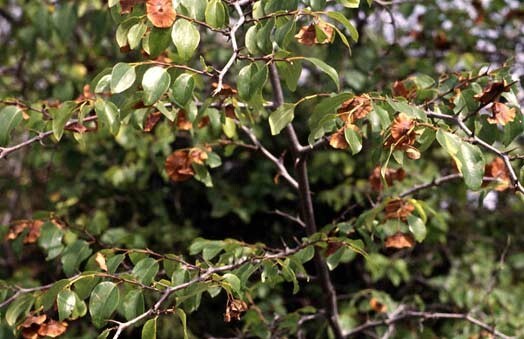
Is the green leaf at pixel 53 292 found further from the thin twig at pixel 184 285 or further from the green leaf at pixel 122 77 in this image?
the green leaf at pixel 122 77

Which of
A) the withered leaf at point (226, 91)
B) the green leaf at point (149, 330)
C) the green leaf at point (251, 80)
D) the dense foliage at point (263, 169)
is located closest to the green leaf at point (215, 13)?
the dense foliage at point (263, 169)

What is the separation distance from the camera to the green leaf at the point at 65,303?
4.60 feet

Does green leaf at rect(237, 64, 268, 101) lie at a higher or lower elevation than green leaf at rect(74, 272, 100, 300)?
higher

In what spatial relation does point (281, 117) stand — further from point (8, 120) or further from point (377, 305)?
point (377, 305)

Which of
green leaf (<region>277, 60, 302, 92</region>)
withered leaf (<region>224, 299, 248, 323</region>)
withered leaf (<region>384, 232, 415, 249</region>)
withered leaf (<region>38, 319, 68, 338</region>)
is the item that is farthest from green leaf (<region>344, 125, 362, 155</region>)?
withered leaf (<region>38, 319, 68, 338</region>)

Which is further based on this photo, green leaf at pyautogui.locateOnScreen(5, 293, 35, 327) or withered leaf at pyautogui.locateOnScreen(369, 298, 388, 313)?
withered leaf at pyautogui.locateOnScreen(369, 298, 388, 313)

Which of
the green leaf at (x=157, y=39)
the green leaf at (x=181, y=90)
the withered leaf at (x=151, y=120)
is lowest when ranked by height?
the withered leaf at (x=151, y=120)

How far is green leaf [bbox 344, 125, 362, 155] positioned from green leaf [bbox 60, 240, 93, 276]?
2.85 ft

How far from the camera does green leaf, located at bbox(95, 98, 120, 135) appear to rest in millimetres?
1454

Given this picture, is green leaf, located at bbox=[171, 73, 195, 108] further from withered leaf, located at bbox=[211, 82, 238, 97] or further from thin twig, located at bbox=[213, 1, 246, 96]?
withered leaf, located at bbox=[211, 82, 238, 97]

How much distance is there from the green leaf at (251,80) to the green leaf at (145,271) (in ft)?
1.28

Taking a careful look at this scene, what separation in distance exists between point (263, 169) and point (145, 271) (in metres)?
1.53

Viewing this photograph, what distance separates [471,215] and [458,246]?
0.22m

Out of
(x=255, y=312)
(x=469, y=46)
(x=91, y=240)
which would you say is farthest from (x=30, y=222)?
(x=469, y=46)
